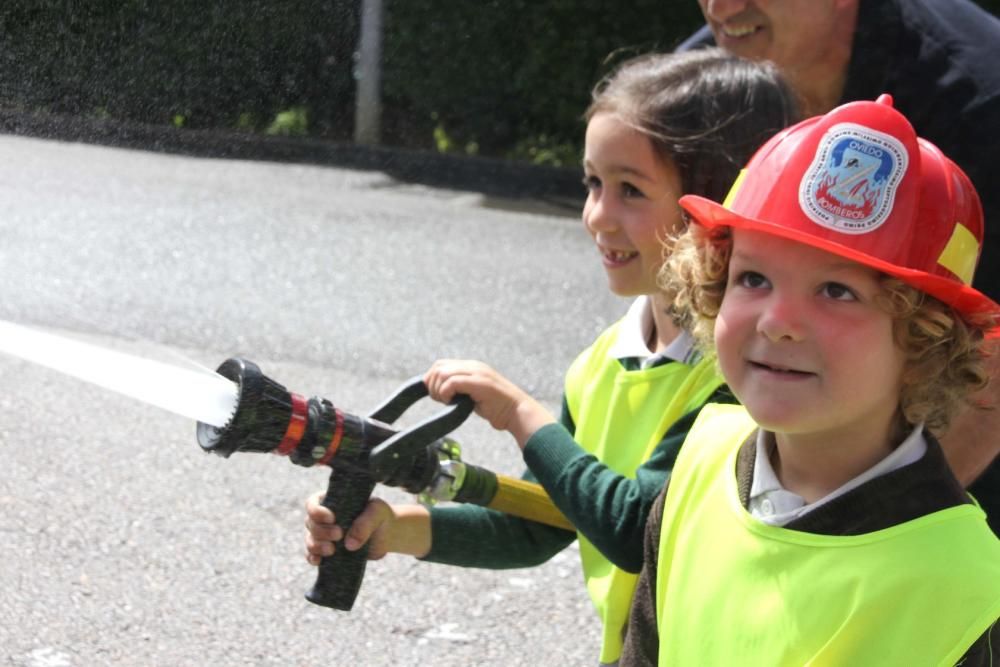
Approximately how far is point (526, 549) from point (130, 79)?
3.41ft

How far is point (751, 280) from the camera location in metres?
1.77

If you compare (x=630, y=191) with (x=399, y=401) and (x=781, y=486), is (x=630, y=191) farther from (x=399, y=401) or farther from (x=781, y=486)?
(x=781, y=486)

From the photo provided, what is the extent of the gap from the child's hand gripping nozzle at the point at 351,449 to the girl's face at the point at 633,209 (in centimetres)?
35

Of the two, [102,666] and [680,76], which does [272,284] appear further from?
[680,76]

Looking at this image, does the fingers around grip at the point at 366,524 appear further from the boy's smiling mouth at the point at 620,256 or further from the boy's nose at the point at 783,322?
the boy's nose at the point at 783,322

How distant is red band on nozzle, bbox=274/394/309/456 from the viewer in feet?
6.40

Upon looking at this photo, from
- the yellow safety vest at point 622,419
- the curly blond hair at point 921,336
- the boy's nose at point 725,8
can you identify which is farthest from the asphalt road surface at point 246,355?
the curly blond hair at point 921,336

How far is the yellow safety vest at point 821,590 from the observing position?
1586 mm

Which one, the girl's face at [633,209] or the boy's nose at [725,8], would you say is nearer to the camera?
the girl's face at [633,209]

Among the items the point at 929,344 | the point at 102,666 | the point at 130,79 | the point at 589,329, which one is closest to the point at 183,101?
the point at 130,79

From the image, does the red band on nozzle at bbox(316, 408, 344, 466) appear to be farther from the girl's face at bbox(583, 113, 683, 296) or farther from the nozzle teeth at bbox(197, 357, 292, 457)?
the girl's face at bbox(583, 113, 683, 296)

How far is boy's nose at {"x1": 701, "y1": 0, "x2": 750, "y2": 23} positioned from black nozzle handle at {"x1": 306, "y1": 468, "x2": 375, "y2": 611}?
3.67ft

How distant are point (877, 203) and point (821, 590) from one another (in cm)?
44

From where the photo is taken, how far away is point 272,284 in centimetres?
645
